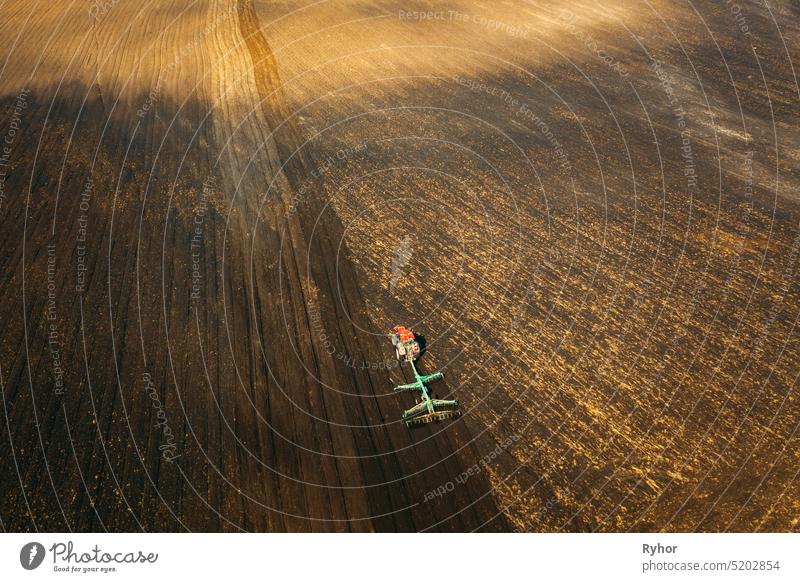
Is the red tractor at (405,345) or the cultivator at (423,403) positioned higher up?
the red tractor at (405,345)

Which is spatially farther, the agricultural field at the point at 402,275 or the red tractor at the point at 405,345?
the red tractor at the point at 405,345

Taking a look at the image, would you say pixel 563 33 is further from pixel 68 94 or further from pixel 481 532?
pixel 481 532

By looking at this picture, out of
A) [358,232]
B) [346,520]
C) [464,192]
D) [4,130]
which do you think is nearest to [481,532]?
[346,520]

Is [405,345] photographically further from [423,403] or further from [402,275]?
[402,275]
